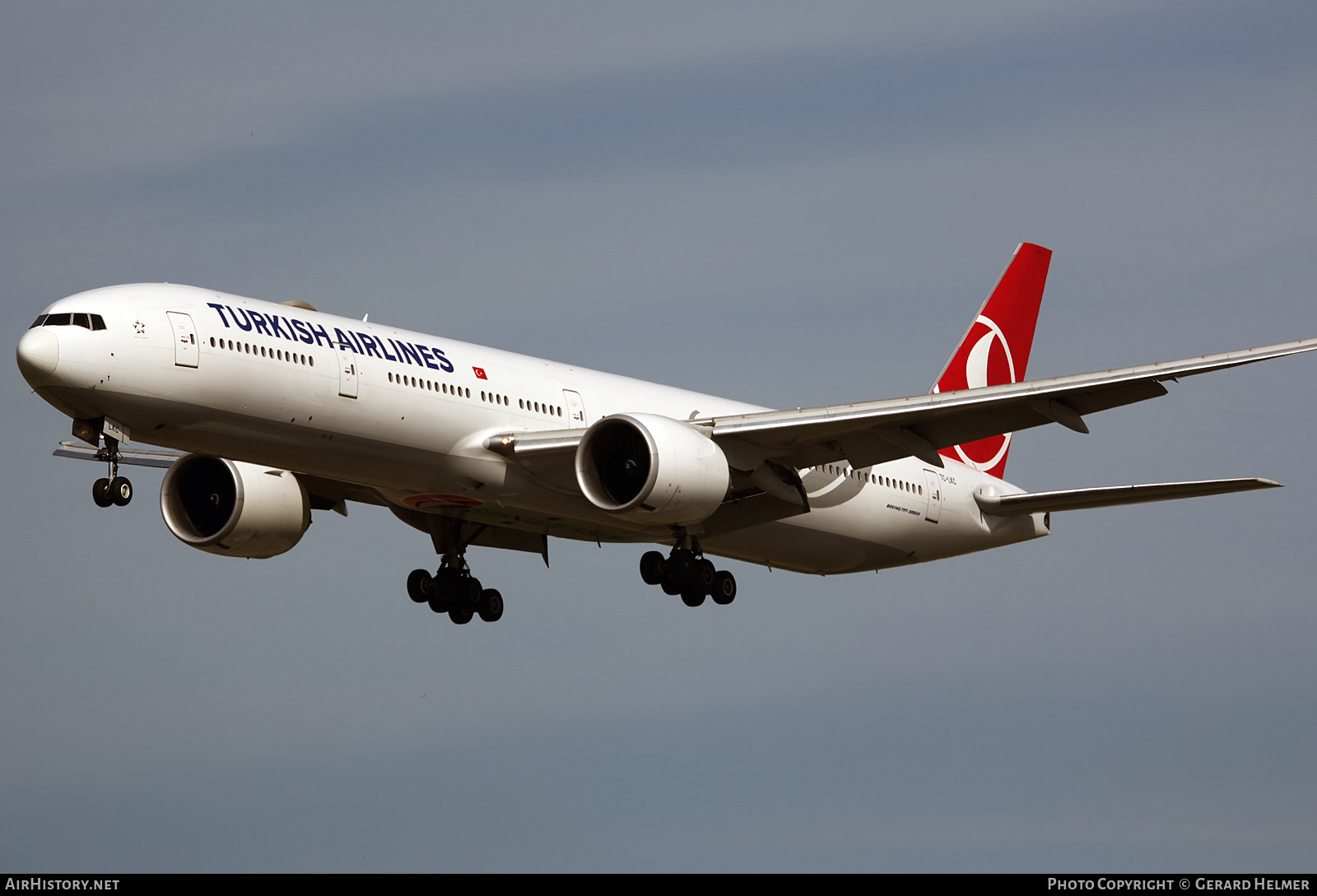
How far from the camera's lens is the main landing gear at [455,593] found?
42.5 meters

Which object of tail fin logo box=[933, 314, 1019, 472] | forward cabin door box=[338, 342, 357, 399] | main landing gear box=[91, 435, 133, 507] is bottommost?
main landing gear box=[91, 435, 133, 507]

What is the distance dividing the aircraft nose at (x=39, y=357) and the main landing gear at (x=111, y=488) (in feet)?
4.95

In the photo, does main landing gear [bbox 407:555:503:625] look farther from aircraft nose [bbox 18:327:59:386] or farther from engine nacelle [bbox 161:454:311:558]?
aircraft nose [bbox 18:327:59:386]

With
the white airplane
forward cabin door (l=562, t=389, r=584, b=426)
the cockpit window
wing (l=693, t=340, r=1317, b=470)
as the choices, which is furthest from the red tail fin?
the cockpit window

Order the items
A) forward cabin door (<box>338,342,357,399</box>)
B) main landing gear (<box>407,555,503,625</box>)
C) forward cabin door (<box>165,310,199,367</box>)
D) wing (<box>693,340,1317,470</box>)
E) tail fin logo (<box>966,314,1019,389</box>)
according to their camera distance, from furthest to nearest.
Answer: tail fin logo (<box>966,314,1019,389</box>)
main landing gear (<box>407,555,503,625</box>)
wing (<box>693,340,1317,470</box>)
forward cabin door (<box>338,342,357,399</box>)
forward cabin door (<box>165,310,199,367</box>)

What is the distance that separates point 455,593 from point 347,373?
9.55m

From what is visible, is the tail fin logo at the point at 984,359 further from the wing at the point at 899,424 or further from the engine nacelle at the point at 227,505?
the engine nacelle at the point at 227,505

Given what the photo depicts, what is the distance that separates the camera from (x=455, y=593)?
42500 mm

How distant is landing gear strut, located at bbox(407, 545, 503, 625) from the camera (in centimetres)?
4250

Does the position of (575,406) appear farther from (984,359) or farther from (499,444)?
(984,359)

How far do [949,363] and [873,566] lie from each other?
7.09 metres

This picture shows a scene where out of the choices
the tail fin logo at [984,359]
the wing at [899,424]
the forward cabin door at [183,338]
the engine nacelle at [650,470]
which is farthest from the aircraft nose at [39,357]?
the tail fin logo at [984,359]

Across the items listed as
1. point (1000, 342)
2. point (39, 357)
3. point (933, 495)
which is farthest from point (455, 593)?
point (1000, 342)

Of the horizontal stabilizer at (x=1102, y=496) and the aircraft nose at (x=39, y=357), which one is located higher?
the horizontal stabilizer at (x=1102, y=496)
